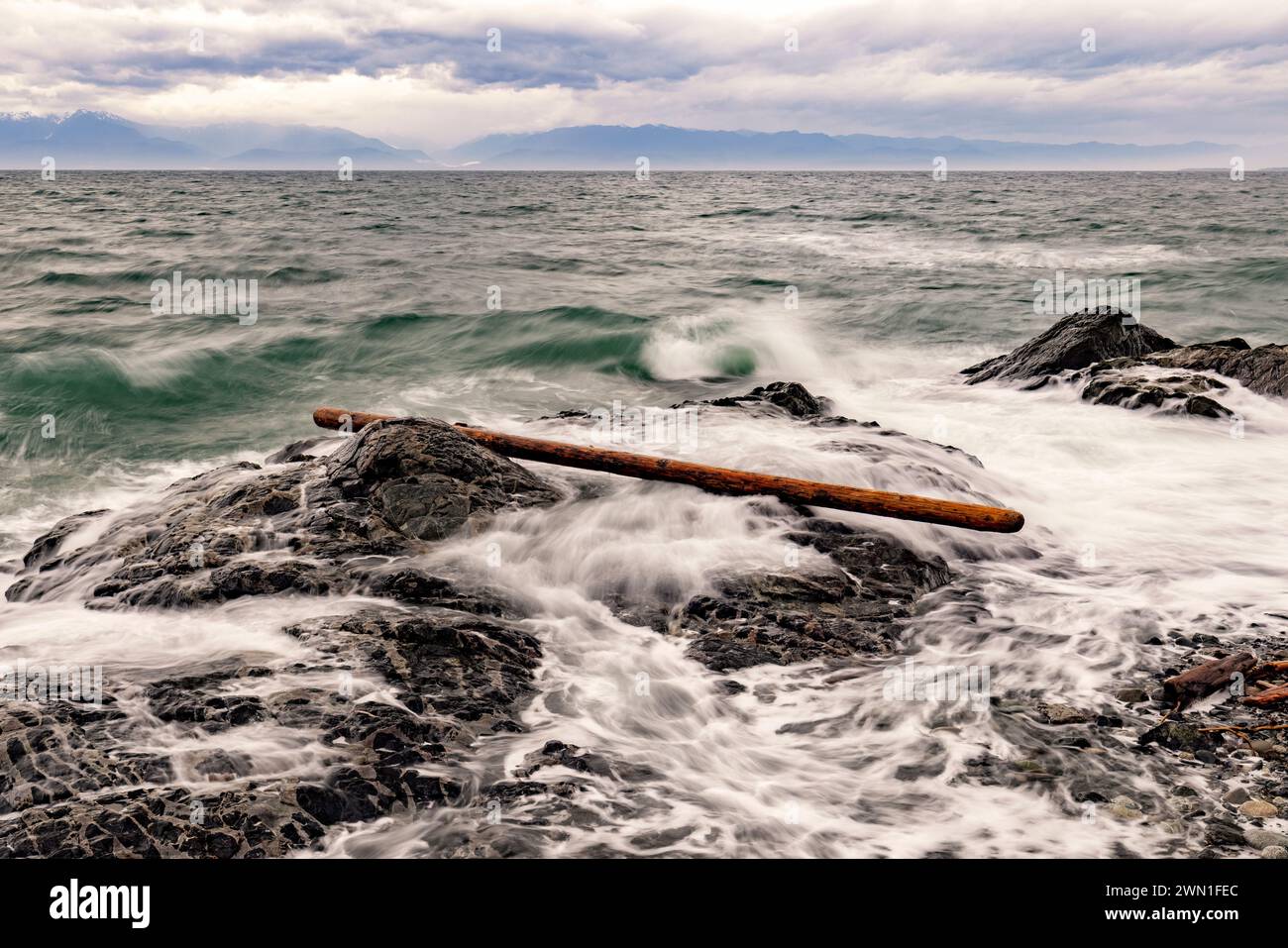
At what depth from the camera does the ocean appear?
4.22m

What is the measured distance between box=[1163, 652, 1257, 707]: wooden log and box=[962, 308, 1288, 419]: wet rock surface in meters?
7.51

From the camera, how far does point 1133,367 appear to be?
42.7ft

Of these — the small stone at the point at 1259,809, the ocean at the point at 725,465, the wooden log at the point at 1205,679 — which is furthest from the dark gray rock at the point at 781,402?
the small stone at the point at 1259,809

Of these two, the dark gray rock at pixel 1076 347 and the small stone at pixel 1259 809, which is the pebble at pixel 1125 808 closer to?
the small stone at pixel 1259 809

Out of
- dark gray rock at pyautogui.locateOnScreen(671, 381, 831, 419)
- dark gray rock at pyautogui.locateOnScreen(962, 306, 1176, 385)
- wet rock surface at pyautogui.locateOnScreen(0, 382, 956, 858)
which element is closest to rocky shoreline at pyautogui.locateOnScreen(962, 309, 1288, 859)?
wet rock surface at pyautogui.locateOnScreen(0, 382, 956, 858)

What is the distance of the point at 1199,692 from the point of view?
4.82 meters

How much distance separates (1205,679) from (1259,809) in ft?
3.67

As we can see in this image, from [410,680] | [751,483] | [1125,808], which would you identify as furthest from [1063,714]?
[410,680]

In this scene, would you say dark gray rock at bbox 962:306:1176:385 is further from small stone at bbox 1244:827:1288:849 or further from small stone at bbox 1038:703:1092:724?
small stone at bbox 1244:827:1288:849

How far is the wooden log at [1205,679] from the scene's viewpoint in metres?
4.81

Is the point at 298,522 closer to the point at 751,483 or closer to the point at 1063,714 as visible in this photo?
the point at 751,483

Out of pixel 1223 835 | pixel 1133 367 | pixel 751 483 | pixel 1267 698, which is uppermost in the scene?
pixel 1133 367

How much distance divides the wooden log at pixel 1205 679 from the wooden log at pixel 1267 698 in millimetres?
146

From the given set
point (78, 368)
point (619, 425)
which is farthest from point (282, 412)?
point (619, 425)
